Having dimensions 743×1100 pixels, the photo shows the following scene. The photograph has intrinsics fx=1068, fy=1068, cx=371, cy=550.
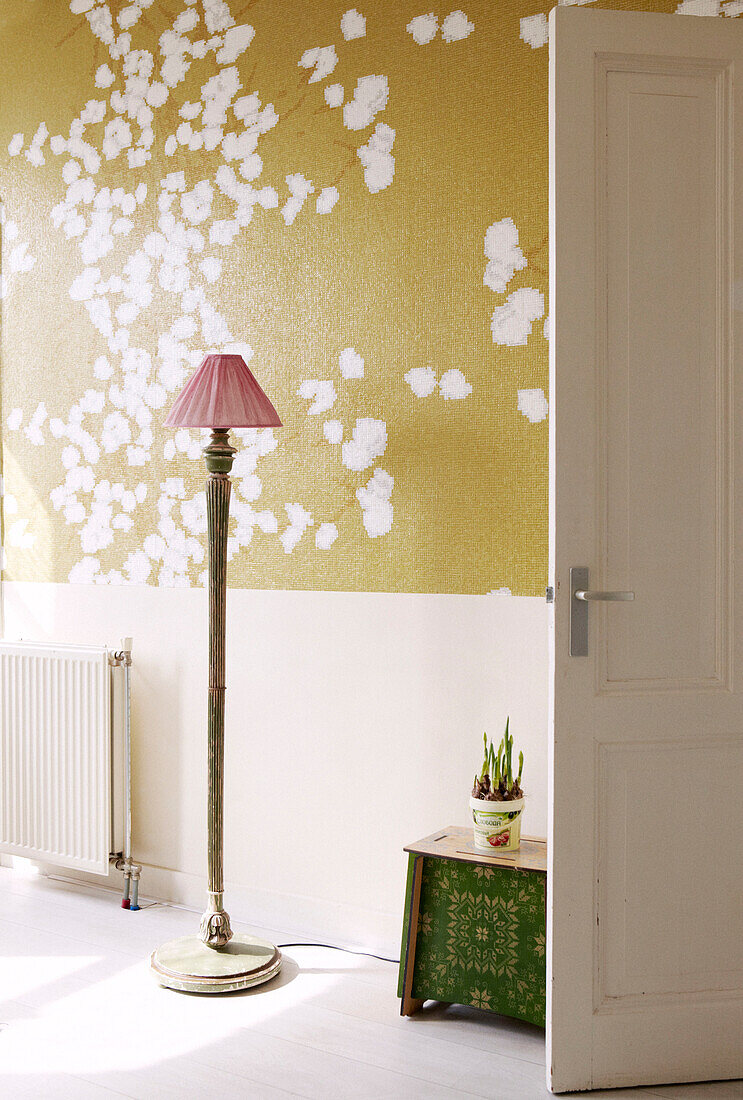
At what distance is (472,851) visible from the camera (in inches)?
95.8

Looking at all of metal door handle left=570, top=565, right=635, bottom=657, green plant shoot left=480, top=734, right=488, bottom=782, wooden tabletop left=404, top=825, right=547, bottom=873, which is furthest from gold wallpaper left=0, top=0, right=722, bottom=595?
wooden tabletop left=404, top=825, right=547, bottom=873

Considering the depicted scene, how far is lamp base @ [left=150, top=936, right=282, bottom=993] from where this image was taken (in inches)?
101

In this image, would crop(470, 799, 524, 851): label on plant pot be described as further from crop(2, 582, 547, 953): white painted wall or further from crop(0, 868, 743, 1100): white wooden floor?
crop(0, 868, 743, 1100): white wooden floor

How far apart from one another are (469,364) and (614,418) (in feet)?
2.10

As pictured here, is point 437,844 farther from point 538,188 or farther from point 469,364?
point 538,188

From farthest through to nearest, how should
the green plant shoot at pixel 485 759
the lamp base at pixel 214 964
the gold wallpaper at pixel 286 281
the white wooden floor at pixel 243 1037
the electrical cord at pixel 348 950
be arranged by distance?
the electrical cord at pixel 348 950 < the gold wallpaper at pixel 286 281 < the lamp base at pixel 214 964 < the green plant shoot at pixel 485 759 < the white wooden floor at pixel 243 1037

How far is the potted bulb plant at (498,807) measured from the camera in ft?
7.90

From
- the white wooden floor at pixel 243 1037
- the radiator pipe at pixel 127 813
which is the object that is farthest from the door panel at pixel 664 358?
the radiator pipe at pixel 127 813

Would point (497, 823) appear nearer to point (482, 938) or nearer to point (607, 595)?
point (482, 938)

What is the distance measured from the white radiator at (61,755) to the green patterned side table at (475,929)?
45.7 inches

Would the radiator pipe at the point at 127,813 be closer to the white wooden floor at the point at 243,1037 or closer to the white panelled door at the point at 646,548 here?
the white wooden floor at the point at 243,1037

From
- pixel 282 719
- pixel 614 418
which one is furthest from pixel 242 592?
pixel 614 418

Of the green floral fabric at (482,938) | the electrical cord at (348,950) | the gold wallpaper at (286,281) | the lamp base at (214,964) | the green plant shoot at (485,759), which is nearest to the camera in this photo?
the green floral fabric at (482,938)

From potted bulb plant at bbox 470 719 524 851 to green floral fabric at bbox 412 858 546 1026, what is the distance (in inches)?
3.0
